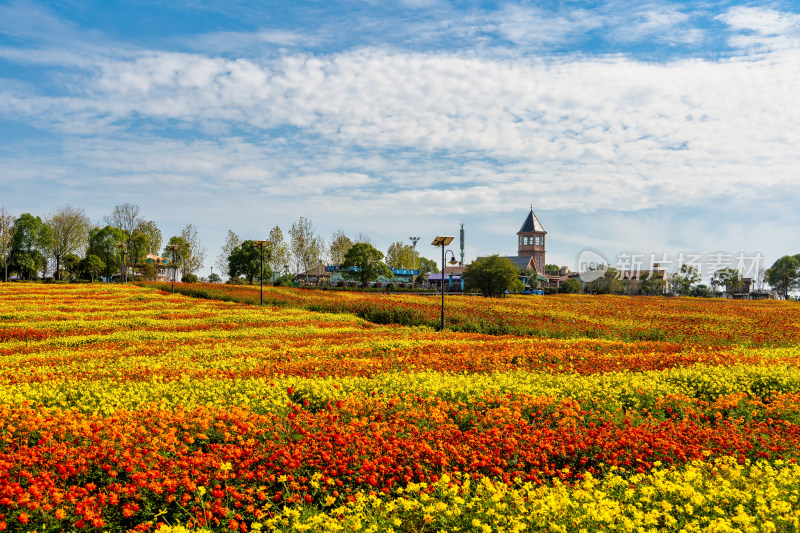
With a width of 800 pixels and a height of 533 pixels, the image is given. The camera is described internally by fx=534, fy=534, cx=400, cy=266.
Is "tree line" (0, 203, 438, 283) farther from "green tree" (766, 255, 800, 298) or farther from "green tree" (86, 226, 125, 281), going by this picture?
"green tree" (766, 255, 800, 298)

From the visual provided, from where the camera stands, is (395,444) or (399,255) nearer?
(395,444)

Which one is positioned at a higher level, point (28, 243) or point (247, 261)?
point (28, 243)

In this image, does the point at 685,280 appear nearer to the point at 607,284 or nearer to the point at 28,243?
the point at 607,284

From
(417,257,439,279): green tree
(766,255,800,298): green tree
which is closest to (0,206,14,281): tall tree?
(417,257,439,279): green tree

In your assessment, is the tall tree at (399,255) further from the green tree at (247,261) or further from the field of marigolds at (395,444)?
the field of marigolds at (395,444)

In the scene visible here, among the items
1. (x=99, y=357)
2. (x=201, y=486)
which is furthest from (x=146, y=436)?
(x=99, y=357)

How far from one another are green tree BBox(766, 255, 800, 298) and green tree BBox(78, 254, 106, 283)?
108932 mm

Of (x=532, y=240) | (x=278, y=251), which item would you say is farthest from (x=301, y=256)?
(x=532, y=240)

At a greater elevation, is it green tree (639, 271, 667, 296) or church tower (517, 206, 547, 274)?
church tower (517, 206, 547, 274)

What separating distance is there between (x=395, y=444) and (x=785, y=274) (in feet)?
376

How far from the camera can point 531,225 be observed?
106 metres

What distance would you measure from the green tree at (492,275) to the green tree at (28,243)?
53747mm

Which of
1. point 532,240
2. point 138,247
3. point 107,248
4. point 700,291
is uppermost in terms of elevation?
point 532,240

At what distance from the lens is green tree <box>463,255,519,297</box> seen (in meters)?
45.8
